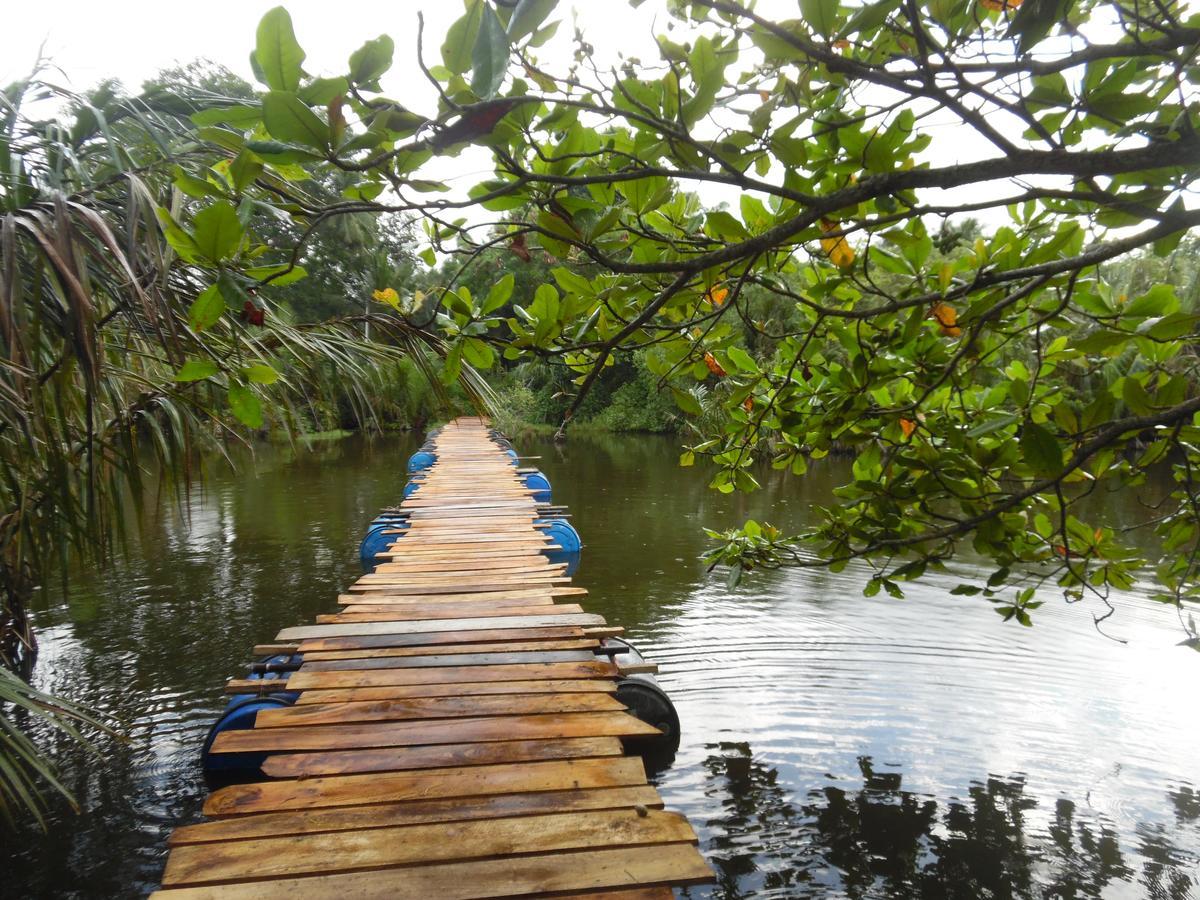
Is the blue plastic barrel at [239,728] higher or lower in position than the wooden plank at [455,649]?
lower

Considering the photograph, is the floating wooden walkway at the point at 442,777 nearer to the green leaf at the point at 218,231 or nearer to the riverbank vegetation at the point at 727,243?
the riverbank vegetation at the point at 727,243

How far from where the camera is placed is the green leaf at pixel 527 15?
0.82 meters

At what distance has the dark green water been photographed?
3295 millimetres

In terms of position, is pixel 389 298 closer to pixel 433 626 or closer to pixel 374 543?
pixel 433 626

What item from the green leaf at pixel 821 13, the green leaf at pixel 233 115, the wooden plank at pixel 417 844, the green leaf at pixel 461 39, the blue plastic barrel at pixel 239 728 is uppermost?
the green leaf at pixel 821 13

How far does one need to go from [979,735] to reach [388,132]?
4.76 meters

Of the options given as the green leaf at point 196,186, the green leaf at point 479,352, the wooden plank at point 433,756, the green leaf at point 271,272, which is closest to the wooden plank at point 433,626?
the wooden plank at point 433,756

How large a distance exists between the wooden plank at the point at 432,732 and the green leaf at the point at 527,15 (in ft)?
7.74

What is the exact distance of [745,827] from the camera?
3.56 meters

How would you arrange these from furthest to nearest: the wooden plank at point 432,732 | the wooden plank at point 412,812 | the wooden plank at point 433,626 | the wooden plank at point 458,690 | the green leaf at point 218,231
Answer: the wooden plank at point 433,626
the wooden plank at point 458,690
the wooden plank at point 432,732
the wooden plank at point 412,812
the green leaf at point 218,231

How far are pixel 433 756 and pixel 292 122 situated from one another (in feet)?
7.07

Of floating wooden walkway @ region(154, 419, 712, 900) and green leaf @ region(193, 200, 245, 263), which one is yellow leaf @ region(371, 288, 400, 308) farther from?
floating wooden walkway @ region(154, 419, 712, 900)

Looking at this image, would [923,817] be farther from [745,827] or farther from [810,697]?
[810,697]

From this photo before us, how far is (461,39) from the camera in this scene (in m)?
0.94
